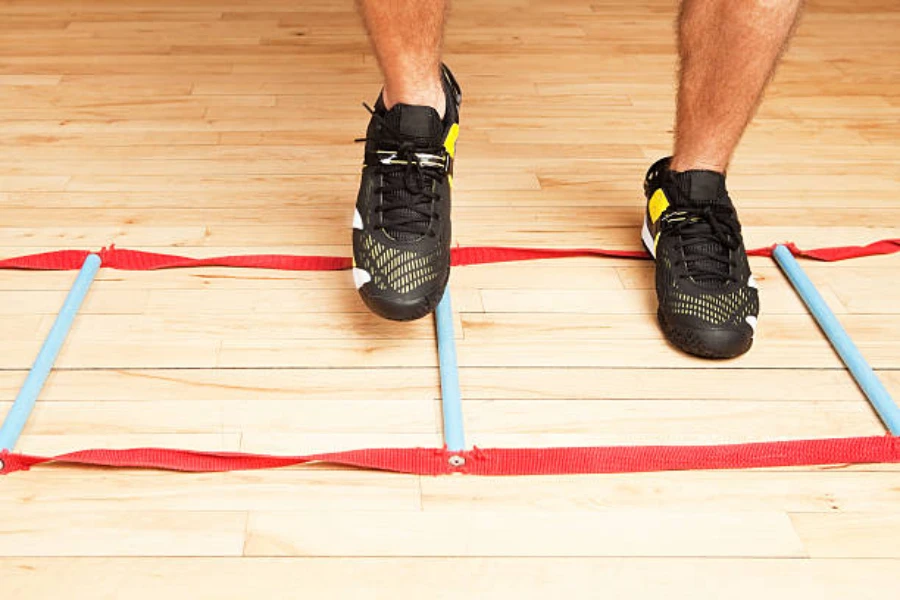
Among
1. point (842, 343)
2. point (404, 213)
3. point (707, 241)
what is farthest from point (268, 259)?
point (842, 343)

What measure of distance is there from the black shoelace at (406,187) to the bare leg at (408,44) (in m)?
0.06

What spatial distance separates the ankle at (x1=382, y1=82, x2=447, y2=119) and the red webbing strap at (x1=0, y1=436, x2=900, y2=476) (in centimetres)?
51

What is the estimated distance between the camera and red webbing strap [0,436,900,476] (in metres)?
1.04

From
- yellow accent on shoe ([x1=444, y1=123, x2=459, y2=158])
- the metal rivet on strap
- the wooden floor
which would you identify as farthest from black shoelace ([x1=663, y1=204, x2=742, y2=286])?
the metal rivet on strap

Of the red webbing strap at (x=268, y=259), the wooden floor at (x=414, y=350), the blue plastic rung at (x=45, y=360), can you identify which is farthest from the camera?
the red webbing strap at (x=268, y=259)

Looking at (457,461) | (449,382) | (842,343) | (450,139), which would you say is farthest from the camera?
(450,139)

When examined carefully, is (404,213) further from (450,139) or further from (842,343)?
(842,343)

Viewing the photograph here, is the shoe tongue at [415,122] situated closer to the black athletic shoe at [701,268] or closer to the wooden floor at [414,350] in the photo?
the wooden floor at [414,350]

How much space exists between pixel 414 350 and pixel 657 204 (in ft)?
1.40

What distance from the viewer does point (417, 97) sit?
4.33ft

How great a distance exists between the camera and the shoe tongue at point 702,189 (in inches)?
52.8

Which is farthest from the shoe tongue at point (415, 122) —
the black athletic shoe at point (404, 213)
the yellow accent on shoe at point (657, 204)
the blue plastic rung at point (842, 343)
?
the blue plastic rung at point (842, 343)

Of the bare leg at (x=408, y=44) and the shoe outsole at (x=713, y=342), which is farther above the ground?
the bare leg at (x=408, y=44)

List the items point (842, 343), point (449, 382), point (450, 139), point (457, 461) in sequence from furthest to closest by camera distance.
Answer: point (450, 139) → point (842, 343) → point (449, 382) → point (457, 461)
